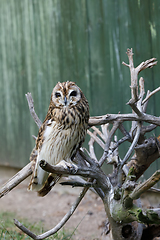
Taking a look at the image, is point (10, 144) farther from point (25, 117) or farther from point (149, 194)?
point (149, 194)

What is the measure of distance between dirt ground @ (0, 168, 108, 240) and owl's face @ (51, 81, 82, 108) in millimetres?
1324

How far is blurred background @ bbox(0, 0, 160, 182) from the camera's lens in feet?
10.2

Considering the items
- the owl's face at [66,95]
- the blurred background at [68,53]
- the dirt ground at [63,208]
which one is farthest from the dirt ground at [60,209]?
the owl's face at [66,95]

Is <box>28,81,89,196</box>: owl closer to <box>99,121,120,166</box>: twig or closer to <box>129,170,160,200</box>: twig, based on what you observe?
<box>99,121,120,166</box>: twig

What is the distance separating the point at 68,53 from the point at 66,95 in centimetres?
208

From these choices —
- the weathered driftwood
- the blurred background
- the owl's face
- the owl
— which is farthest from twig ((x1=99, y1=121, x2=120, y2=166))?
the blurred background

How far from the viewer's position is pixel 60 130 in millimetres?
2002

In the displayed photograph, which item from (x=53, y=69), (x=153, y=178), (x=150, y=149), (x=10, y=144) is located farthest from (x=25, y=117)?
(x=153, y=178)

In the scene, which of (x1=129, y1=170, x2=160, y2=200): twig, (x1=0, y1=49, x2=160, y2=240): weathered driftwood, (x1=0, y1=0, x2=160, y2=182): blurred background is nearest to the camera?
(x1=129, y1=170, x2=160, y2=200): twig

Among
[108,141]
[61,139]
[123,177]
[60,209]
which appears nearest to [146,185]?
[108,141]

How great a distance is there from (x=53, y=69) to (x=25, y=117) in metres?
0.89

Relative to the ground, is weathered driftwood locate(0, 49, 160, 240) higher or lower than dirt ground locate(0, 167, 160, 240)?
higher

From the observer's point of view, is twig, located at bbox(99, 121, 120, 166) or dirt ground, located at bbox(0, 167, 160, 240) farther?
dirt ground, located at bbox(0, 167, 160, 240)

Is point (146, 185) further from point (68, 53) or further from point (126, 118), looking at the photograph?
point (68, 53)
